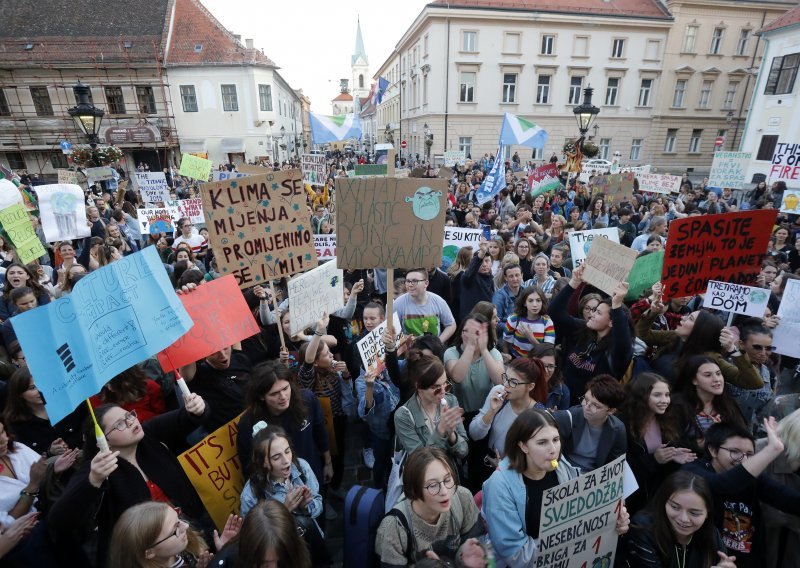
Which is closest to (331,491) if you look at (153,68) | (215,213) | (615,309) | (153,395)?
(153,395)

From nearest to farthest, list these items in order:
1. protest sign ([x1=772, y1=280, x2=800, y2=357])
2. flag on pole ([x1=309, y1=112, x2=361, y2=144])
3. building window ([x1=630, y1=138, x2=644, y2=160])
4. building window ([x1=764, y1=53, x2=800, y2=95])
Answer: protest sign ([x1=772, y1=280, x2=800, y2=357]), flag on pole ([x1=309, y1=112, x2=361, y2=144]), building window ([x1=764, y1=53, x2=800, y2=95]), building window ([x1=630, y1=138, x2=644, y2=160])

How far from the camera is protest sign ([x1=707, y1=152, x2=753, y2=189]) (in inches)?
456

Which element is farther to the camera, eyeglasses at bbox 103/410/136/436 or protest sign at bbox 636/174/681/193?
protest sign at bbox 636/174/681/193

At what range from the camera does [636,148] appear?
35.7 m

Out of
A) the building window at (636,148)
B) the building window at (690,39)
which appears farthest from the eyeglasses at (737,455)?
the building window at (690,39)

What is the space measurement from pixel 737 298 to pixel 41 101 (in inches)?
1491

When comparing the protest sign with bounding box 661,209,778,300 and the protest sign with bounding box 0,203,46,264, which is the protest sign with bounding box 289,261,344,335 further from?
the protest sign with bounding box 0,203,46,264

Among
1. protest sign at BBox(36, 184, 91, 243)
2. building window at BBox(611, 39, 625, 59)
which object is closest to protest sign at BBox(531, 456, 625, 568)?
protest sign at BBox(36, 184, 91, 243)

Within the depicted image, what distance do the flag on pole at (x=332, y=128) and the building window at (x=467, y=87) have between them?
78.0ft

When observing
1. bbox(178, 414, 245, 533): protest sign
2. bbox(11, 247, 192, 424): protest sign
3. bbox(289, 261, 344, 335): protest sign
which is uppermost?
bbox(11, 247, 192, 424): protest sign

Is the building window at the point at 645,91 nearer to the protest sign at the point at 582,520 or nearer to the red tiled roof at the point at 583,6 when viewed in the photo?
the red tiled roof at the point at 583,6

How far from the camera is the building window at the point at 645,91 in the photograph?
34.2m

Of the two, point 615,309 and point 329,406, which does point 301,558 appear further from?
point 615,309

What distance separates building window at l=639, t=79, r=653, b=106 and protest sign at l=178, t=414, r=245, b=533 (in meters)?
40.4
